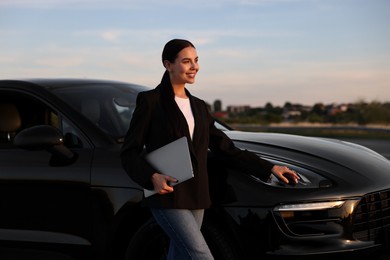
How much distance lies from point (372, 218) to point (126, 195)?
1445 millimetres

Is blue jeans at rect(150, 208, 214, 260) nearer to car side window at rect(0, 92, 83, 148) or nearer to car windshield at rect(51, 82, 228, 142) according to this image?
car windshield at rect(51, 82, 228, 142)

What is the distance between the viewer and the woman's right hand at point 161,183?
2989mm

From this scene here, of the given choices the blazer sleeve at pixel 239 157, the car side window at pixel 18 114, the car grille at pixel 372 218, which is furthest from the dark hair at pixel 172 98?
the car side window at pixel 18 114

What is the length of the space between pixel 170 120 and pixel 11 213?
1588 millimetres

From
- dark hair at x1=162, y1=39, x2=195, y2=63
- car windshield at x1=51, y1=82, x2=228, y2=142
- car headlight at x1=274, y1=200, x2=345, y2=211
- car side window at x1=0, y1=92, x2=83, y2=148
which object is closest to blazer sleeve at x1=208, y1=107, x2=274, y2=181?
car headlight at x1=274, y1=200, x2=345, y2=211

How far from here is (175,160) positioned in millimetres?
3027

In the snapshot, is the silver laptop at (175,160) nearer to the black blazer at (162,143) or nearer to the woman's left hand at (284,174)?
the black blazer at (162,143)

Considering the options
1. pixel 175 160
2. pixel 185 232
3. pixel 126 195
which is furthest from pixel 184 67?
pixel 126 195

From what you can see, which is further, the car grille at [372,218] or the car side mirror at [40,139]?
the car side mirror at [40,139]

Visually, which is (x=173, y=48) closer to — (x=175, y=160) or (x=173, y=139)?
(x=173, y=139)

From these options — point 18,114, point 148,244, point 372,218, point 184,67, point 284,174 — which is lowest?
point 148,244

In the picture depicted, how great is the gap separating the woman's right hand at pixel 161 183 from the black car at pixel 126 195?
0.55 m

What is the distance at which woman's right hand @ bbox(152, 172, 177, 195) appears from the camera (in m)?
2.99

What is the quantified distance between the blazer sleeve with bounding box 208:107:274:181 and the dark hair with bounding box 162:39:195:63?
0.49 meters
